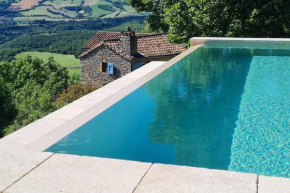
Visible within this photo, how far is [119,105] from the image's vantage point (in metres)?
6.29

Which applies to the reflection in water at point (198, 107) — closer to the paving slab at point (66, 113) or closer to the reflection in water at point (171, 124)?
the reflection in water at point (171, 124)

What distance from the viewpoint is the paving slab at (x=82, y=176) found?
3203mm

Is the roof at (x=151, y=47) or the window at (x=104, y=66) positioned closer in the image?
the roof at (x=151, y=47)

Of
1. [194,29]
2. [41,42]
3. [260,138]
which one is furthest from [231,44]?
[41,42]

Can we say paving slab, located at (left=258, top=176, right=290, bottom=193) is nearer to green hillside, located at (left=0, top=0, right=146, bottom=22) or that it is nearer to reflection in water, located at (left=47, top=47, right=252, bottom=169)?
reflection in water, located at (left=47, top=47, right=252, bottom=169)

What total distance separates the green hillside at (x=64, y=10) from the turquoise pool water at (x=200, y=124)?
100160 mm

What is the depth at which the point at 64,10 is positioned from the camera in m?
119

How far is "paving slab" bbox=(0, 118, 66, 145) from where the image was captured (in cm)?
442

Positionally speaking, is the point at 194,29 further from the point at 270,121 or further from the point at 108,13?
the point at 108,13

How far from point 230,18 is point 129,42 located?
34.3 ft

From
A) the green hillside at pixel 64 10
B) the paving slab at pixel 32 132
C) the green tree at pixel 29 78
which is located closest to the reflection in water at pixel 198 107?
the paving slab at pixel 32 132

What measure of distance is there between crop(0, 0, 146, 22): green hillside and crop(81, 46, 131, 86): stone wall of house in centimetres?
7937

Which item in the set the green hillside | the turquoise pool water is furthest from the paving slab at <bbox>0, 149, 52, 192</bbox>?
the green hillside

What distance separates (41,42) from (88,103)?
6902 cm
